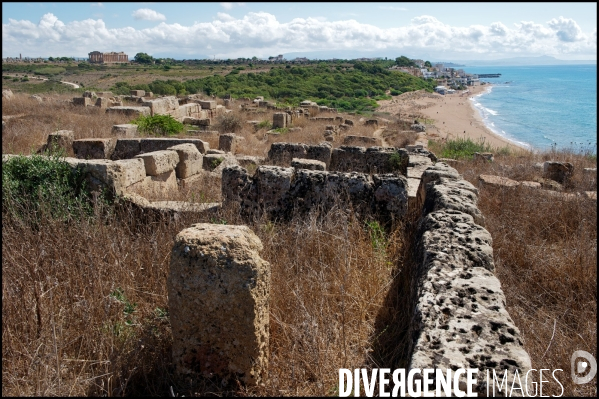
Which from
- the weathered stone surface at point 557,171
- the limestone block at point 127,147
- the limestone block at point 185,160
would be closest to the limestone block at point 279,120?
the limestone block at point 127,147

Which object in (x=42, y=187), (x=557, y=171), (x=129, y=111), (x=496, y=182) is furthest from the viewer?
(x=129, y=111)

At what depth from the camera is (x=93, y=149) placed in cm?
921

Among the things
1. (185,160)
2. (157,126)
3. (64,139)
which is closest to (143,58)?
(157,126)

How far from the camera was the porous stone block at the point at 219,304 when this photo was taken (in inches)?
98.9

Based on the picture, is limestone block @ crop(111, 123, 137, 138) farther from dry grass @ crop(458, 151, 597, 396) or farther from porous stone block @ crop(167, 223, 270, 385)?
porous stone block @ crop(167, 223, 270, 385)

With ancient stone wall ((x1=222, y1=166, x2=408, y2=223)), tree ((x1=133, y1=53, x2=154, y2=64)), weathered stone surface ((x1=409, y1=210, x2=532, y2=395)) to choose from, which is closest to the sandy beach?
ancient stone wall ((x1=222, y1=166, x2=408, y2=223))

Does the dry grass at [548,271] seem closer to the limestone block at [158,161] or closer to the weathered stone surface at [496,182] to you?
the weathered stone surface at [496,182]

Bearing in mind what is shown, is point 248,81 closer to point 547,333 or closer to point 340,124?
point 340,124

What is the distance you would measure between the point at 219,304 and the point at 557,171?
10676mm

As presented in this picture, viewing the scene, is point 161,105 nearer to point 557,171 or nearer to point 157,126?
point 157,126

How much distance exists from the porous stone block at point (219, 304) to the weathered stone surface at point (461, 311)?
937mm

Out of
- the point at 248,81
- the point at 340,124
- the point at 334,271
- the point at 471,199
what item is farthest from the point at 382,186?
the point at 248,81

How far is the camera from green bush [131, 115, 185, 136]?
12.6m

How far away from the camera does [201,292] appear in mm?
2539
